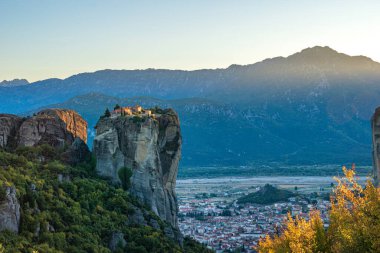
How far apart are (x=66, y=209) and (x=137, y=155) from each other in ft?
44.5

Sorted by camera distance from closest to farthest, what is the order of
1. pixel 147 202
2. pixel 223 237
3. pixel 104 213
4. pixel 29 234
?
pixel 29 234
pixel 104 213
pixel 147 202
pixel 223 237

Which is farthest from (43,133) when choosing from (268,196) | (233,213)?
(268,196)

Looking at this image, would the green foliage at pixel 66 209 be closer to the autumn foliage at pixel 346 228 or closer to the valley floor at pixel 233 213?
the autumn foliage at pixel 346 228

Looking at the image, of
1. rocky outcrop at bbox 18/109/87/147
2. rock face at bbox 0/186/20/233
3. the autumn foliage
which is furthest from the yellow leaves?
rocky outcrop at bbox 18/109/87/147

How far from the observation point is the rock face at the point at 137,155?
56.1 meters

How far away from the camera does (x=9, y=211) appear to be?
117 ft

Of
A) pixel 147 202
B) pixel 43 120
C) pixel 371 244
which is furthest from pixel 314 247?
pixel 43 120

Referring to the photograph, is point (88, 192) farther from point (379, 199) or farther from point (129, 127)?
point (379, 199)

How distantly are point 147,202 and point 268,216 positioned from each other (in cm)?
7475

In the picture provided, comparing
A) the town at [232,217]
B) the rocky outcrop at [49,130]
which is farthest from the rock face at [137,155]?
the town at [232,217]

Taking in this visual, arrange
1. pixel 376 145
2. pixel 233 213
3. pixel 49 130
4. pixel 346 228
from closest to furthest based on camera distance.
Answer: pixel 346 228 < pixel 376 145 < pixel 49 130 < pixel 233 213

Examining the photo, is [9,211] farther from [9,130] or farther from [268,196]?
[268,196]

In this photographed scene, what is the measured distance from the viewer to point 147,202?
56281mm

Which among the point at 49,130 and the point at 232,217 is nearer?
the point at 49,130
